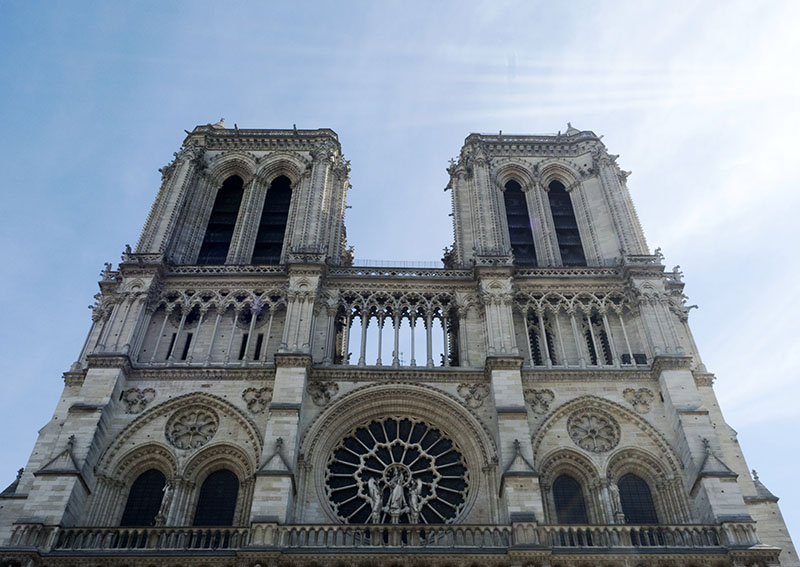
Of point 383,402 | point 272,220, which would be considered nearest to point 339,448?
point 383,402

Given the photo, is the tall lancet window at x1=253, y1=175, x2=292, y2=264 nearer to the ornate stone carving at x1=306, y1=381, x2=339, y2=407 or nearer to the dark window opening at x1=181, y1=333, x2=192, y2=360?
the dark window opening at x1=181, y1=333, x2=192, y2=360

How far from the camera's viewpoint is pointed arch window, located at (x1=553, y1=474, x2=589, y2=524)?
910 inches

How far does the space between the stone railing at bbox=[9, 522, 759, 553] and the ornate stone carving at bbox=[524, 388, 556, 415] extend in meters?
4.61

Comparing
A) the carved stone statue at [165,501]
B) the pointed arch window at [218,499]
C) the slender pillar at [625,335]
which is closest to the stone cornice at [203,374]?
the pointed arch window at [218,499]

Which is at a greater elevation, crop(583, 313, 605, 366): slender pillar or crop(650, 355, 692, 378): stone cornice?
crop(583, 313, 605, 366): slender pillar

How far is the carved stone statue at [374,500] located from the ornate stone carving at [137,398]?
775 centimetres

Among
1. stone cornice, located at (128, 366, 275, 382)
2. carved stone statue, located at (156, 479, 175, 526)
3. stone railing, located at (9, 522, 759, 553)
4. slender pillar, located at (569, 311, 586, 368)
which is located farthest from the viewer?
slender pillar, located at (569, 311, 586, 368)

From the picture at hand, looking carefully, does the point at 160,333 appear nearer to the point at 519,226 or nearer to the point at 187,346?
the point at 187,346

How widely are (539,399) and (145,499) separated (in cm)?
1289

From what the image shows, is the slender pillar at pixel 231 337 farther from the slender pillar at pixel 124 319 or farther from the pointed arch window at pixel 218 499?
the pointed arch window at pixel 218 499

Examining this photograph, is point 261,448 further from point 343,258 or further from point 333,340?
point 343,258

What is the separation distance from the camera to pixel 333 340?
89.9ft

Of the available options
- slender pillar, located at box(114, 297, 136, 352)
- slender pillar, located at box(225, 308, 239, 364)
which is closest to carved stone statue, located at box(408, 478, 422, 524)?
slender pillar, located at box(225, 308, 239, 364)

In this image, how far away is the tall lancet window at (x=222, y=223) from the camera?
31866 millimetres
